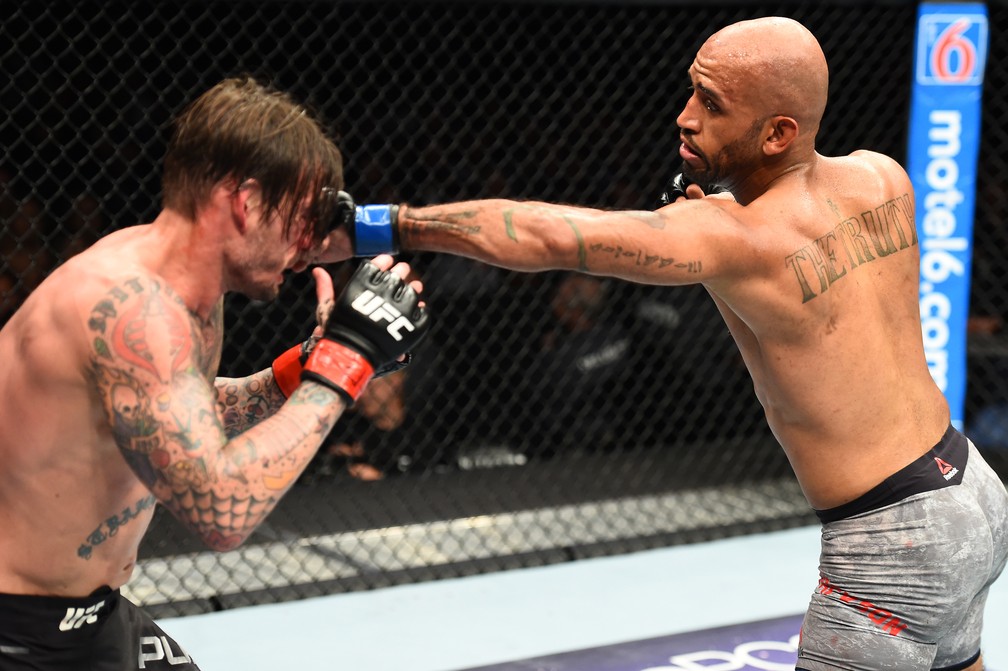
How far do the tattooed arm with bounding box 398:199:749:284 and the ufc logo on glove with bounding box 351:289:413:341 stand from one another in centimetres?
17

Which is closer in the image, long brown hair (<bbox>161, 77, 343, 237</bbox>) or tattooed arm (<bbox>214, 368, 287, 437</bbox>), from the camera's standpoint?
long brown hair (<bbox>161, 77, 343, 237</bbox>)

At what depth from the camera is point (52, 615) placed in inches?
56.9

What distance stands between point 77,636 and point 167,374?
40 cm

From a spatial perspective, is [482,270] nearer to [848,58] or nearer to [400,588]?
[400,588]

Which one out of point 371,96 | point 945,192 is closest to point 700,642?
point 945,192

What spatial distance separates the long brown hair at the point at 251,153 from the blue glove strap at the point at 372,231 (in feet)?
0.30

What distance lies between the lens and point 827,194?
1754 mm

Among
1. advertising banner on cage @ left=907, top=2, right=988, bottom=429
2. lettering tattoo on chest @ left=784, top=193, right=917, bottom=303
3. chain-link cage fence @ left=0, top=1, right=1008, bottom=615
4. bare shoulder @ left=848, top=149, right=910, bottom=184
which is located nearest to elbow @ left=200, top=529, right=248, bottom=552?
lettering tattoo on chest @ left=784, top=193, right=917, bottom=303

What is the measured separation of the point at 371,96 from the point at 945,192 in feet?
6.28

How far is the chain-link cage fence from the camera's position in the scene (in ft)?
11.0

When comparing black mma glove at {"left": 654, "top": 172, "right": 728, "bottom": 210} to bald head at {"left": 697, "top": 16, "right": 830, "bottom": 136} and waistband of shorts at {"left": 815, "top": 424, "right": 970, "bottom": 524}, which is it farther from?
waistband of shorts at {"left": 815, "top": 424, "right": 970, "bottom": 524}

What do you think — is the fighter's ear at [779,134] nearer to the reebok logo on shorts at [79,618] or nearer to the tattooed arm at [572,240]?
the tattooed arm at [572,240]

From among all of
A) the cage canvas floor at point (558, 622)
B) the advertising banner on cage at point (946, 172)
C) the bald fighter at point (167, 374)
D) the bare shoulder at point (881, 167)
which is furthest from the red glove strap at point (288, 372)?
the advertising banner on cage at point (946, 172)

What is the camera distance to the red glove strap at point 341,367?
1419mm
